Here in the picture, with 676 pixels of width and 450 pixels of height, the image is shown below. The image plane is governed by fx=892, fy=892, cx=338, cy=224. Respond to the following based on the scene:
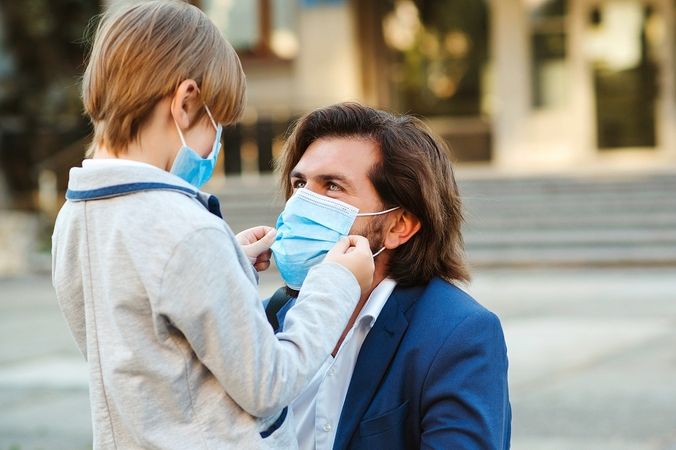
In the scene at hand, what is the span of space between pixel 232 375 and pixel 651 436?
3.67 m

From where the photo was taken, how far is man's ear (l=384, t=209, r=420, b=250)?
241 centimetres

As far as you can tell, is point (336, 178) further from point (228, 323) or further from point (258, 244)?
point (228, 323)

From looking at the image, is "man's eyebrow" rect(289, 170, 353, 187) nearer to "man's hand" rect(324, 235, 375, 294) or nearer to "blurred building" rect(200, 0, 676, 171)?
"man's hand" rect(324, 235, 375, 294)

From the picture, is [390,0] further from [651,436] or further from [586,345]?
[651,436]

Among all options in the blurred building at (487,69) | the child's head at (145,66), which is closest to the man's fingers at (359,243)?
the child's head at (145,66)

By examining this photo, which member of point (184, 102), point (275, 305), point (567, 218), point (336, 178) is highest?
point (184, 102)

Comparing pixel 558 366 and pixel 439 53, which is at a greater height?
pixel 439 53

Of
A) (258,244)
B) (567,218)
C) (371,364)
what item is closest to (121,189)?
(258,244)

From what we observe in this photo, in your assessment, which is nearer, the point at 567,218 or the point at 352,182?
the point at 352,182

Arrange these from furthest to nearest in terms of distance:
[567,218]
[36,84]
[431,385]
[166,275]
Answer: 1. [36,84]
2. [567,218]
3. [431,385]
4. [166,275]

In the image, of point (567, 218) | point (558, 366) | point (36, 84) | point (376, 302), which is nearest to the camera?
point (376, 302)

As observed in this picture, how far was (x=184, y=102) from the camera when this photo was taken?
175cm

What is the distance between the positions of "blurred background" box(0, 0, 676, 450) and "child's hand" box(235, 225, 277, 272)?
4.73 metres

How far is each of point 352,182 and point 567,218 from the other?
10244 millimetres
